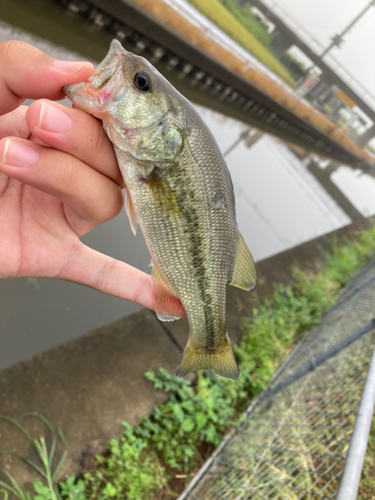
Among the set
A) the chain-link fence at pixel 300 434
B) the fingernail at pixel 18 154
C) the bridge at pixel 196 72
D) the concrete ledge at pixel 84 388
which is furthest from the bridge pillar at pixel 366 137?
the fingernail at pixel 18 154

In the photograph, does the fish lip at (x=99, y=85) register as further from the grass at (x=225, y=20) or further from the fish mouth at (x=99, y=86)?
the grass at (x=225, y=20)

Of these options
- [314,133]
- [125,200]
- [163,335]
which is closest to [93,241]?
[163,335]

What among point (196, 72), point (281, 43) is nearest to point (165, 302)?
point (196, 72)

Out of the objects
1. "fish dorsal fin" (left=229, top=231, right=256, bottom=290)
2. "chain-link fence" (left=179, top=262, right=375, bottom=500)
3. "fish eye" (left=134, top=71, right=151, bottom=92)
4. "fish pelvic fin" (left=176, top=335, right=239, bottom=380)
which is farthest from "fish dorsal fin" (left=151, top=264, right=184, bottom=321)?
"chain-link fence" (left=179, top=262, right=375, bottom=500)

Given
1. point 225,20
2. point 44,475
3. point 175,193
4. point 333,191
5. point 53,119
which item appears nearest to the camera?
point 53,119

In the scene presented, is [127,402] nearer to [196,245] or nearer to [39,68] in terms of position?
[196,245]

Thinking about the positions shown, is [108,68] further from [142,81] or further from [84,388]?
[84,388]

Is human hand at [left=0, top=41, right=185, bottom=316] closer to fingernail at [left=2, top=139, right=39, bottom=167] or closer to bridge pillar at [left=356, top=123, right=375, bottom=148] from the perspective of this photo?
fingernail at [left=2, top=139, right=39, bottom=167]
